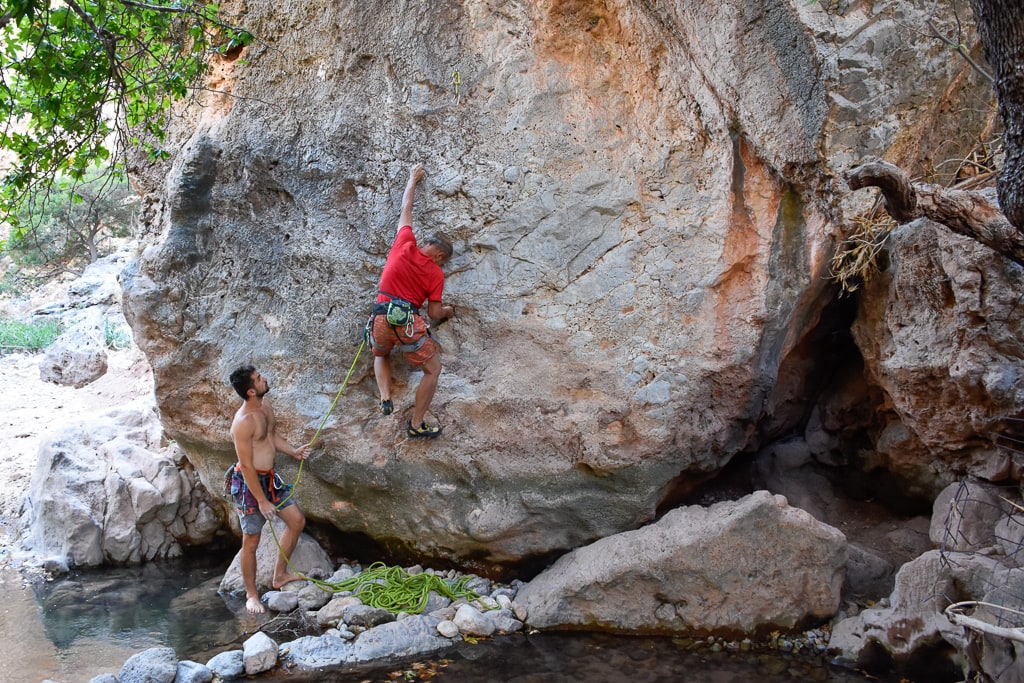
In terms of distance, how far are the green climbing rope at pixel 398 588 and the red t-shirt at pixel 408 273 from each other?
1.91m

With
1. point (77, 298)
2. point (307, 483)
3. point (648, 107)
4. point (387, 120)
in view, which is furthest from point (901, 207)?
point (77, 298)

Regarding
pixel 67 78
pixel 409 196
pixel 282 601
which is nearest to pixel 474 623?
pixel 282 601

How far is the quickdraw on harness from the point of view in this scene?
17.3 feet

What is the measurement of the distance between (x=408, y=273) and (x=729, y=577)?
9.13ft

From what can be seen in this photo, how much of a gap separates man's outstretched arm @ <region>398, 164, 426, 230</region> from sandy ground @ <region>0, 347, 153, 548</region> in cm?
439

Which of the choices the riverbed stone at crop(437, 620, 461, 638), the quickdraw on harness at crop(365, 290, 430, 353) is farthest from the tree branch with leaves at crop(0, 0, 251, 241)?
the riverbed stone at crop(437, 620, 461, 638)

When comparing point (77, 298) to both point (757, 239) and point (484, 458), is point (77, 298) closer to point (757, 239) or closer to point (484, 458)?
point (484, 458)

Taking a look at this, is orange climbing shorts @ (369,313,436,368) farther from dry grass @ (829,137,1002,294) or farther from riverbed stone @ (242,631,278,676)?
dry grass @ (829,137,1002,294)

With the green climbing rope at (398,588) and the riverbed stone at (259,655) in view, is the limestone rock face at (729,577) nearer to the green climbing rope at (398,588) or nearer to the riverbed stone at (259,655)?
the green climbing rope at (398,588)

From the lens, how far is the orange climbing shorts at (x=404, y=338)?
534cm

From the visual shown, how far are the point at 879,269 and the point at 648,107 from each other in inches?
72.5

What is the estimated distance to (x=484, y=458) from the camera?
5574 mm

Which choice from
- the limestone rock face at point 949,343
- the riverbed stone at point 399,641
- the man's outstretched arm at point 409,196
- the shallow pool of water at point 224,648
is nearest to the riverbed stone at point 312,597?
the shallow pool of water at point 224,648

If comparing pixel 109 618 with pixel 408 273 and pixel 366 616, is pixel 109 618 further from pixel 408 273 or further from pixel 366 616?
pixel 408 273
